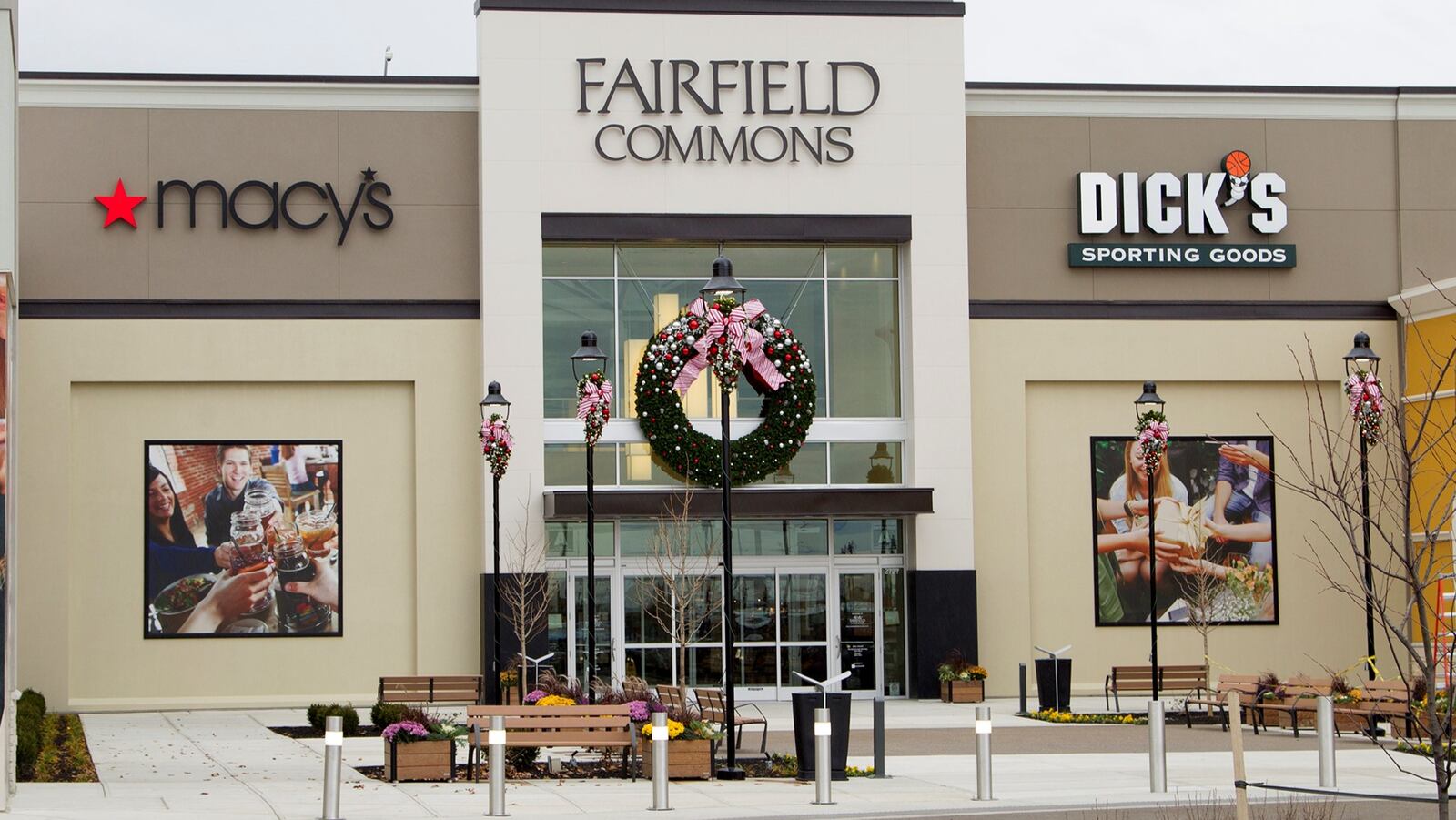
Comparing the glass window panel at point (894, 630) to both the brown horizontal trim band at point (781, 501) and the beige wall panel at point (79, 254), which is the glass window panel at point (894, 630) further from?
the beige wall panel at point (79, 254)

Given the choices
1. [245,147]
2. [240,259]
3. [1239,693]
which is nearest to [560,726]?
[1239,693]

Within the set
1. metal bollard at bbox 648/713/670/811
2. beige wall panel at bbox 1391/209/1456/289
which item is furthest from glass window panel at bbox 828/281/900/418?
metal bollard at bbox 648/713/670/811

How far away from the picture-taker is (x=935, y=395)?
109 feet

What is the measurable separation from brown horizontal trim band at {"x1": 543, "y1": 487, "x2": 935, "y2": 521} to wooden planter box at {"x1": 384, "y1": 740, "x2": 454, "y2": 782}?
40.9ft

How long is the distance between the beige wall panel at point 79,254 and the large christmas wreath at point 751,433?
30.1 ft

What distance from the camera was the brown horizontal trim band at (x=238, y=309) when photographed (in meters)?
31.8

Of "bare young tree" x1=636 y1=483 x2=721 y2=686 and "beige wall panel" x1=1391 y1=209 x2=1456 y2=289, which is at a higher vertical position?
"beige wall panel" x1=1391 y1=209 x2=1456 y2=289

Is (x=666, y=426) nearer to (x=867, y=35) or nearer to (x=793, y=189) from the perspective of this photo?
(x=793, y=189)

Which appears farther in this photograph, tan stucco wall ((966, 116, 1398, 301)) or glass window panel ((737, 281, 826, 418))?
tan stucco wall ((966, 116, 1398, 301))

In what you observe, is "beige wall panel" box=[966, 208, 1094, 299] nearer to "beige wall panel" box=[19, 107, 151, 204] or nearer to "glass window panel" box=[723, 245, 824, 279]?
"glass window panel" box=[723, 245, 824, 279]

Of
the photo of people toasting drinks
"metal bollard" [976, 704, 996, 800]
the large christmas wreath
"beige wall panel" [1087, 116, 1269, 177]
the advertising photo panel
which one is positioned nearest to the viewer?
"metal bollard" [976, 704, 996, 800]

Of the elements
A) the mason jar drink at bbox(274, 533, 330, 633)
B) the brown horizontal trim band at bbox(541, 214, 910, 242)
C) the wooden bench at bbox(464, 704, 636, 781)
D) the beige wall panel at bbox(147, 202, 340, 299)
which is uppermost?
the brown horizontal trim band at bbox(541, 214, 910, 242)

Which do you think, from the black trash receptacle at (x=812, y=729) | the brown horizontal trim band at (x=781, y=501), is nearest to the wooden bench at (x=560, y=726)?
the black trash receptacle at (x=812, y=729)

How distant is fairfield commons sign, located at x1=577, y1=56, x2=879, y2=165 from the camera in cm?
3281
